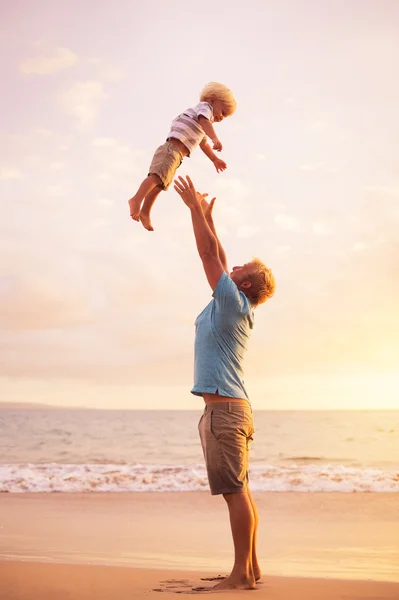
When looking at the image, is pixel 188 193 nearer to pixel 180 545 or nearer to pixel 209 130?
pixel 209 130

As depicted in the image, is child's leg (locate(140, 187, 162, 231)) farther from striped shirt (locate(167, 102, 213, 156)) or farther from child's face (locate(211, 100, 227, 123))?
child's face (locate(211, 100, 227, 123))

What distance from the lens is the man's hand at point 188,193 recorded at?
155 inches

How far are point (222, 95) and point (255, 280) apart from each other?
1240 millimetres

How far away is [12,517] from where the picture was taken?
7.57 meters

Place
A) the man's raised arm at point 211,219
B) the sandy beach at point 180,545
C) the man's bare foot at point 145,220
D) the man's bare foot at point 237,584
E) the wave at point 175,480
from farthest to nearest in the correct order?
1. the wave at point 175,480
2. the man's bare foot at point 145,220
3. the man's raised arm at point 211,219
4. the sandy beach at point 180,545
5. the man's bare foot at point 237,584

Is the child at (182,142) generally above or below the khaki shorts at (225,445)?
above

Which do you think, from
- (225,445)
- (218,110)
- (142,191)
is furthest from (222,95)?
(225,445)

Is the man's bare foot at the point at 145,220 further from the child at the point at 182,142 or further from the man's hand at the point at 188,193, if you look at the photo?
the man's hand at the point at 188,193

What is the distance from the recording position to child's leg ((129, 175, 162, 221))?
14.4 ft

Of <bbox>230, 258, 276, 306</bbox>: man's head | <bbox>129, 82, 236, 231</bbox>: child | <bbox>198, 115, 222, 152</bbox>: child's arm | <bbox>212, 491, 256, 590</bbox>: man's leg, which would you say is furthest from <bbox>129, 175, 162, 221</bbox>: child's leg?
<bbox>212, 491, 256, 590</bbox>: man's leg

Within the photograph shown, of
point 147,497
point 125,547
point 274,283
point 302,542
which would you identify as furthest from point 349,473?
point 274,283

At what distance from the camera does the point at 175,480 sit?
11711 millimetres

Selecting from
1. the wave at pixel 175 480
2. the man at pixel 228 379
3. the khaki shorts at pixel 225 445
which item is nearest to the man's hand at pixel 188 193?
the man at pixel 228 379

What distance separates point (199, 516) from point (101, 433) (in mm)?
20297
